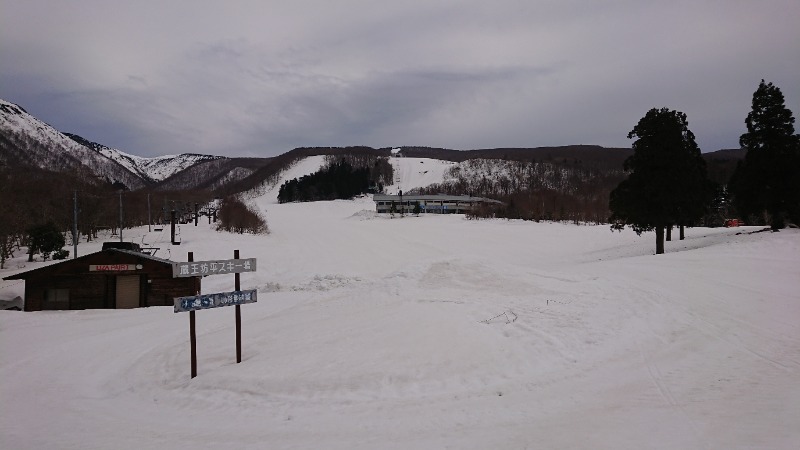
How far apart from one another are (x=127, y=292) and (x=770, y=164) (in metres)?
37.0

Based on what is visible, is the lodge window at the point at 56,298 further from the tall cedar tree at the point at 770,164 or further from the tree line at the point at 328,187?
the tree line at the point at 328,187

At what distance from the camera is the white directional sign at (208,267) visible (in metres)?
10.1

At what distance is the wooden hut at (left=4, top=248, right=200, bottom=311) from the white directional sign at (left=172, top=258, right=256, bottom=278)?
13.0 m

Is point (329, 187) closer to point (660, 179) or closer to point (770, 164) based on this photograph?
point (660, 179)

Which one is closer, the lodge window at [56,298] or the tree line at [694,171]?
the lodge window at [56,298]

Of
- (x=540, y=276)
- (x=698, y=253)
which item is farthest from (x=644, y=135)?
(x=540, y=276)

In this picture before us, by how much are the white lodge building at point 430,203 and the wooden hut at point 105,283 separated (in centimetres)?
9712

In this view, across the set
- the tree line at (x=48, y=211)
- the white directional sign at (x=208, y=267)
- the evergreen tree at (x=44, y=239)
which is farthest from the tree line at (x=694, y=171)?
the evergreen tree at (x=44, y=239)

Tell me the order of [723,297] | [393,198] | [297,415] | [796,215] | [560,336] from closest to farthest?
[297,415]
[560,336]
[723,297]
[796,215]
[393,198]

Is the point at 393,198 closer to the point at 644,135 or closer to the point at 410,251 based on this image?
the point at 410,251

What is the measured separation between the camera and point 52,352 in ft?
46.6

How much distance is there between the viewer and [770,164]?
1102 inches

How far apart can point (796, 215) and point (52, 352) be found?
1454 inches

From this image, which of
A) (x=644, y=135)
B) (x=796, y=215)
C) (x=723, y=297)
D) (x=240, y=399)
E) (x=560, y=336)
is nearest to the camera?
(x=240, y=399)
